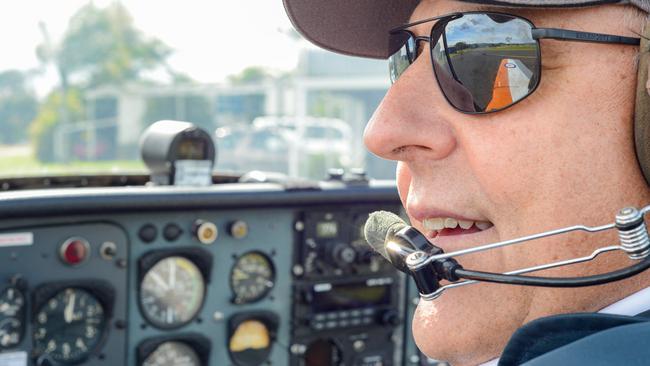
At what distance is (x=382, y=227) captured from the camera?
1394mm

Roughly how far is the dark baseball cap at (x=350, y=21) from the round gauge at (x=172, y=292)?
1.58 metres

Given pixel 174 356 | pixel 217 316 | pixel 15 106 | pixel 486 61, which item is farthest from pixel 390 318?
pixel 15 106

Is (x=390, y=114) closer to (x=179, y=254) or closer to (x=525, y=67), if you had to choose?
(x=525, y=67)

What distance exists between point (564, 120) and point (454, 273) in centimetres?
26

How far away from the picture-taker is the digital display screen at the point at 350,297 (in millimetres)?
3347

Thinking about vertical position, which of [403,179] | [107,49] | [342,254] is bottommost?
[342,254]

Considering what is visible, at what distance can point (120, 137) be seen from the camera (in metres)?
19.4

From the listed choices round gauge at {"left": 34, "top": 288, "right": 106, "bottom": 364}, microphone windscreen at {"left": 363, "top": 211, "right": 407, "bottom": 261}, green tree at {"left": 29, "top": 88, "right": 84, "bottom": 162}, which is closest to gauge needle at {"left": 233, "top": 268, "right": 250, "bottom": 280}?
round gauge at {"left": 34, "top": 288, "right": 106, "bottom": 364}

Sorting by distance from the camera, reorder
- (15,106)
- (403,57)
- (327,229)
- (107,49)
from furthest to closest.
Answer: (107,49), (15,106), (327,229), (403,57)

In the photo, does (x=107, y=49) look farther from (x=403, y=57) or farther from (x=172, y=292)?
(x=403, y=57)

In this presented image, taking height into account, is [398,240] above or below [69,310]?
above

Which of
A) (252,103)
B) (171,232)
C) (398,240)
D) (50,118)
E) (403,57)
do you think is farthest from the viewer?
(50,118)

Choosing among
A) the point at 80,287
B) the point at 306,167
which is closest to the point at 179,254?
the point at 80,287

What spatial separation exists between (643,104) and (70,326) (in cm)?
234
